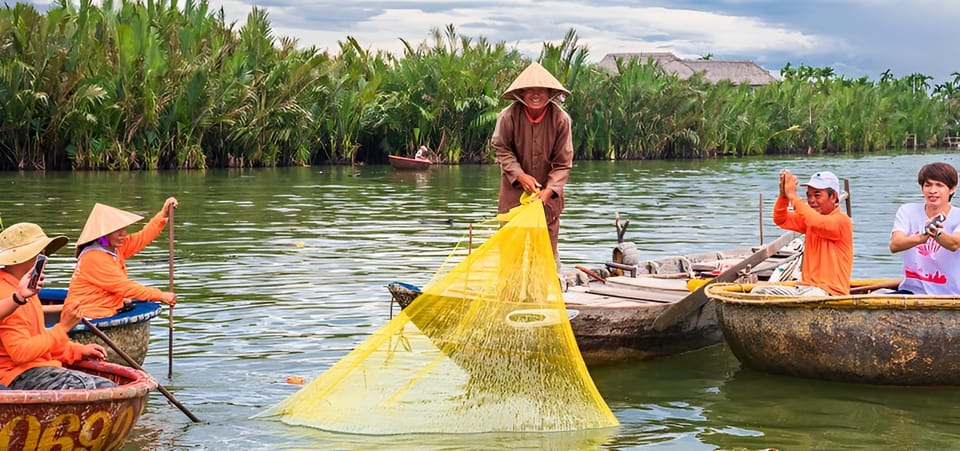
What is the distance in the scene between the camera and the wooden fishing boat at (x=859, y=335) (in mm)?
7184

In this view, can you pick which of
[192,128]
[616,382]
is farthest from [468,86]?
[616,382]

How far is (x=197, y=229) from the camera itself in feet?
54.1

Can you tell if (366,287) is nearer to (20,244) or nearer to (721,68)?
(20,244)

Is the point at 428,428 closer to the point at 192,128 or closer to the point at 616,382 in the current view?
the point at 616,382

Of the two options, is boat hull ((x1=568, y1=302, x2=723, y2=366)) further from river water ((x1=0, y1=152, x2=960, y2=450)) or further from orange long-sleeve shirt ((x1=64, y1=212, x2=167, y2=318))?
orange long-sleeve shirt ((x1=64, y1=212, x2=167, y2=318))

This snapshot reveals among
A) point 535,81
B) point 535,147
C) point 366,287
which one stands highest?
point 535,81

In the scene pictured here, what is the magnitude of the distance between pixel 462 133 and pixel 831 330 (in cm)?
3129

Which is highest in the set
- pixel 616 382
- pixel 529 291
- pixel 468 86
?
pixel 468 86

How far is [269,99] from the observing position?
1258 inches

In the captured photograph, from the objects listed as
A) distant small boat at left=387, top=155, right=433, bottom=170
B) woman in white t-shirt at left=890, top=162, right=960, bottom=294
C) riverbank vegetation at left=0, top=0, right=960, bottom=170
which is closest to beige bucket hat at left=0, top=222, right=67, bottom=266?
woman in white t-shirt at left=890, top=162, right=960, bottom=294

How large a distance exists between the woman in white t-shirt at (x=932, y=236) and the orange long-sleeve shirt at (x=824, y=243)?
0.31 metres

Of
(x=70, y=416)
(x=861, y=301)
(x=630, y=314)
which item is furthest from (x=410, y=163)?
(x=70, y=416)

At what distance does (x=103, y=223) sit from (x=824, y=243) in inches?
165

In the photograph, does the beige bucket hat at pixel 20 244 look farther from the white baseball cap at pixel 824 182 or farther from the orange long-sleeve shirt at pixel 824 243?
the white baseball cap at pixel 824 182
